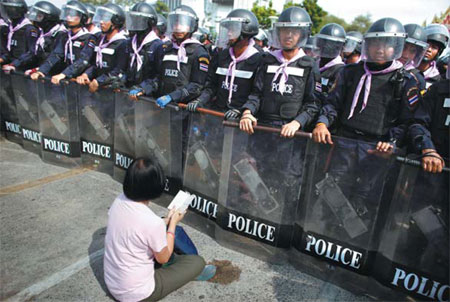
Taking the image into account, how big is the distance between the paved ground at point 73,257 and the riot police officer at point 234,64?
1524 millimetres

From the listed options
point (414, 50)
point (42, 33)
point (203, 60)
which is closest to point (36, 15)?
point (42, 33)

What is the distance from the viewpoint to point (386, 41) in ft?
9.40

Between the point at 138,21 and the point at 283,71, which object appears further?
the point at 138,21

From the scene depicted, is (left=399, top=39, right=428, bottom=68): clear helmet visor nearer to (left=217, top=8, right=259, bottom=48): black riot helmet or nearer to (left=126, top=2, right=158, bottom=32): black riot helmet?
(left=217, top=8, right=259, bottom=48): black riot helmet

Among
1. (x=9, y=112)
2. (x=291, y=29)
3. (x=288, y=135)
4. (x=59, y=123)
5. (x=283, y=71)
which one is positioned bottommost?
(x=9, y=112)

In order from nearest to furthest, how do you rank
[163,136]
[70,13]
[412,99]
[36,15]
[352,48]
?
1. [412,99]
2. [163,136]
3. [70,13]
4. [352,48]
5. [36,15]

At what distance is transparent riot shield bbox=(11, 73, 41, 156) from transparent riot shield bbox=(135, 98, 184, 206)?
2.17 meters

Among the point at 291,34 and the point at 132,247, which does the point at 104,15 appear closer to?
the point at 291,34

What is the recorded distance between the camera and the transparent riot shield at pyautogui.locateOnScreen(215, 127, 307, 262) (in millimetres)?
2885

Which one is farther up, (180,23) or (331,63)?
(180,23)

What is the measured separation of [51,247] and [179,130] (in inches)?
66.8

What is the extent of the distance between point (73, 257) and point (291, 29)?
2990 millimetres

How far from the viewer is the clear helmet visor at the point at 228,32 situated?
12.3ft

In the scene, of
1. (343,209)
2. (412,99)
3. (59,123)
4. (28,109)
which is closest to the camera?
(343,209)
